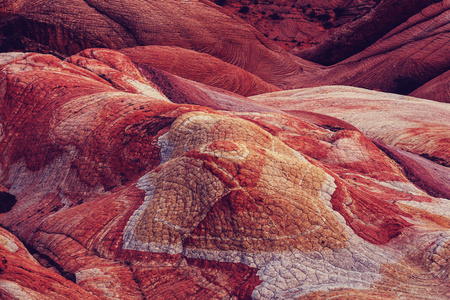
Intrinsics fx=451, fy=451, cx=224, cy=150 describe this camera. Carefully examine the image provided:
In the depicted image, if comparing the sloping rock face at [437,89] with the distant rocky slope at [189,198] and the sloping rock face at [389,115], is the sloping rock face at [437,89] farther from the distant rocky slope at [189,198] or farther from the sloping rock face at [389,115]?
the distant rocky slope at [189,198]

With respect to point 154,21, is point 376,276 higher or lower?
lower

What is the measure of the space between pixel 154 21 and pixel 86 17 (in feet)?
8.91

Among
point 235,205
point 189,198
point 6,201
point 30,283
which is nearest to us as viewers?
point 30,283

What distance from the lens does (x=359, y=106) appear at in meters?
15.8

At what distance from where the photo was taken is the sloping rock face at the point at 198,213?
4.56 meters

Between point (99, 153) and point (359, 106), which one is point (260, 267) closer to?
point (99, 153)

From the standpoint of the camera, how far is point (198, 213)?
501 cm

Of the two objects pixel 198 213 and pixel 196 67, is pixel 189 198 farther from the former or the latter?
pixel 196 67

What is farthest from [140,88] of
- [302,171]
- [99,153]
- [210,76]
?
[210,76]

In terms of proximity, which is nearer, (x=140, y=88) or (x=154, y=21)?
(x=140, y=88)

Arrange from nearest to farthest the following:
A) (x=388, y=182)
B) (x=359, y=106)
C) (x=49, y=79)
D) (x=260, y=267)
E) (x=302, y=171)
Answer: (x=260, y=267), (x=302, y=171), (x=388, y=182), (x=49, y=79), (x=359, y=106)

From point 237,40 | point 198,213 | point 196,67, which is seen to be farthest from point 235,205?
point 237,40

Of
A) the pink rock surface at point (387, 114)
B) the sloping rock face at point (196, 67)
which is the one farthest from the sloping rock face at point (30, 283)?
the sloping rock face at point (196, 67)

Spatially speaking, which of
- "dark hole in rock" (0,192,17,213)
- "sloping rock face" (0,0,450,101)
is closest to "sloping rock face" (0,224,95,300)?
"dark hole in rock" (0,192,17,213)
